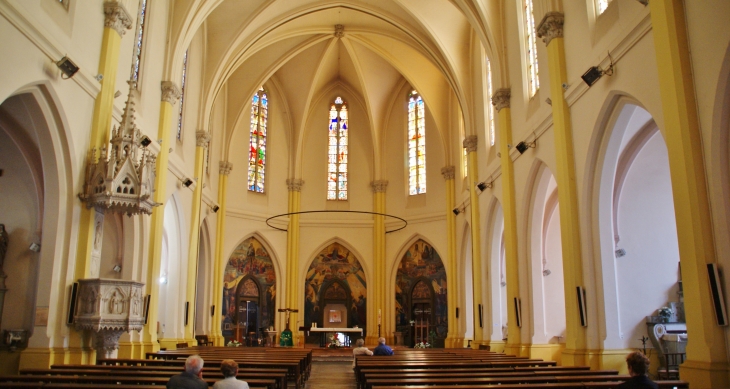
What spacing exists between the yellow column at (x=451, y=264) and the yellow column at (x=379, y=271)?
9.53 ft

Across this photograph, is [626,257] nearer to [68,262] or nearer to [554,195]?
[554,195]

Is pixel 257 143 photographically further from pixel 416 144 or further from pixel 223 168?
pixel 416 144

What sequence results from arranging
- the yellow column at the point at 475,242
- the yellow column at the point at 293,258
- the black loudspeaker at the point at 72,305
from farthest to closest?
1. the yellow column at the point at 293,258
2. the yellow column at the point at 475,242
3. the black loudspeaker at the point at 72,305

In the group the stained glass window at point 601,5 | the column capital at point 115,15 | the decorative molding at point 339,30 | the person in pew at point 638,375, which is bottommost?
the person in pew at point 638,375

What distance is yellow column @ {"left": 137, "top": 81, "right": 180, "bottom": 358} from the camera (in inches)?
601

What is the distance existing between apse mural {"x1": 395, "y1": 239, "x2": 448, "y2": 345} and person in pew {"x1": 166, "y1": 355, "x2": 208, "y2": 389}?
20.8 metres

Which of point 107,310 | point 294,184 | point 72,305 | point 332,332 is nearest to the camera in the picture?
point 72,305

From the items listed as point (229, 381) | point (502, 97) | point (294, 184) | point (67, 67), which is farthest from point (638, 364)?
point (294, 184)

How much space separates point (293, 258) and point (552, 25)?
17.0 m

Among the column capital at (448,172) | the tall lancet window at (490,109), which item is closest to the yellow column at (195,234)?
the tall lancet window at (490,109)

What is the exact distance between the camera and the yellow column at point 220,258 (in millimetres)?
24109

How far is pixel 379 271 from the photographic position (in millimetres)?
27375

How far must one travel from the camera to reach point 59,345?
10852mm

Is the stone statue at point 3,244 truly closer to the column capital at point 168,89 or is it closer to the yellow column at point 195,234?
the column capital at point 168,89
